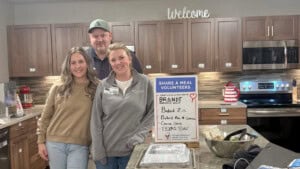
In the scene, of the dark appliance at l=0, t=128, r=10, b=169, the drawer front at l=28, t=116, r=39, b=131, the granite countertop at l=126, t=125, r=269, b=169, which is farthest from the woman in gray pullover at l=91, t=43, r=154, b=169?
the drawer front at l=28, t=116, r=39, b=131

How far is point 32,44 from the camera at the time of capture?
489cm

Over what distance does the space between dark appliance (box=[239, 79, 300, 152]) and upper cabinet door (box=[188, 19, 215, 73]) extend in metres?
0.64

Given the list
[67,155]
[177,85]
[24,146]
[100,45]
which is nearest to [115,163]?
[67,155]

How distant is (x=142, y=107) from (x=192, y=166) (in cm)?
69

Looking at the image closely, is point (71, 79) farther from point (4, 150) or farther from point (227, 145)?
point (4, 150)

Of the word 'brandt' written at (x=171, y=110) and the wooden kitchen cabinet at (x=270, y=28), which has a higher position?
the wooden kitchen cabinet at (x=270, y=28)

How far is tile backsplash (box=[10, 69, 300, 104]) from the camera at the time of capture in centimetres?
503

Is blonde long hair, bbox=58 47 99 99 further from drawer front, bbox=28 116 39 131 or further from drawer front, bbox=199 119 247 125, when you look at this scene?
drawer front, bbox=199 119 247 125

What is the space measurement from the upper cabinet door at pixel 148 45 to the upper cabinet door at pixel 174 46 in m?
0.10

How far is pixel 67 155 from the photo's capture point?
7.22 feet

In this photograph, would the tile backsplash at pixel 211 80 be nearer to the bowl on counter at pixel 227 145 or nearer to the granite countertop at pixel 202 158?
the granite countertop at pixel 202 158

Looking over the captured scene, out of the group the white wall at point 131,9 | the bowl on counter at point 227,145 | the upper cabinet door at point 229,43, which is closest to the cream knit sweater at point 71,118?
the bowl on counter at point 227,145

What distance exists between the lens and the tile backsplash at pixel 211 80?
5027 mm

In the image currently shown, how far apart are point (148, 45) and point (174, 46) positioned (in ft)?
1.24
